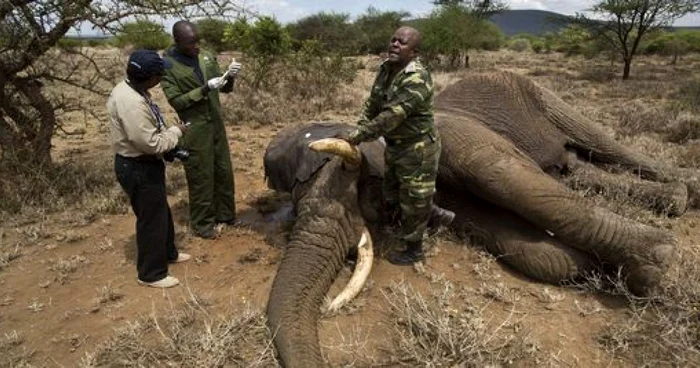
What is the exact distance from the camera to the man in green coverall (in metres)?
4.49

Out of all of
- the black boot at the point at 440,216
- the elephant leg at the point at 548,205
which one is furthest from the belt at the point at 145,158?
the elephant leg at the point at 548,205

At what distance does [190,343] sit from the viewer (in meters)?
3.23

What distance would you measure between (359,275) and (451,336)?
33.3 inches

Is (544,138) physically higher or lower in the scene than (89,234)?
higher

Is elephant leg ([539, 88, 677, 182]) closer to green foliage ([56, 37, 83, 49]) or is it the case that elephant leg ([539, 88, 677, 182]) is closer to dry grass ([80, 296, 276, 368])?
dry grass ([80, 296, 276, 368])

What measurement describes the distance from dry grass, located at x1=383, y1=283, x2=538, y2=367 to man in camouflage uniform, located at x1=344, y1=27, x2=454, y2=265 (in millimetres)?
603

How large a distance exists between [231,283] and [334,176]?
1.12 meters

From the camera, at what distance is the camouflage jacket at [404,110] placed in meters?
3.64

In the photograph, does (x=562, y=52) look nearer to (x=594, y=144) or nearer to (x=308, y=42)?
(x=308, y=42)

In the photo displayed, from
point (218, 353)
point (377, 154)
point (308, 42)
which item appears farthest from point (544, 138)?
point (308, 42)

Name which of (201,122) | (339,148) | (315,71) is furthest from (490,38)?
(339,148)

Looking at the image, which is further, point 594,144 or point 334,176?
point 594,144

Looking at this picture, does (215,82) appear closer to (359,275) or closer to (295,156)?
(295,156)

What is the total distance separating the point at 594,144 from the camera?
5.39 meters
